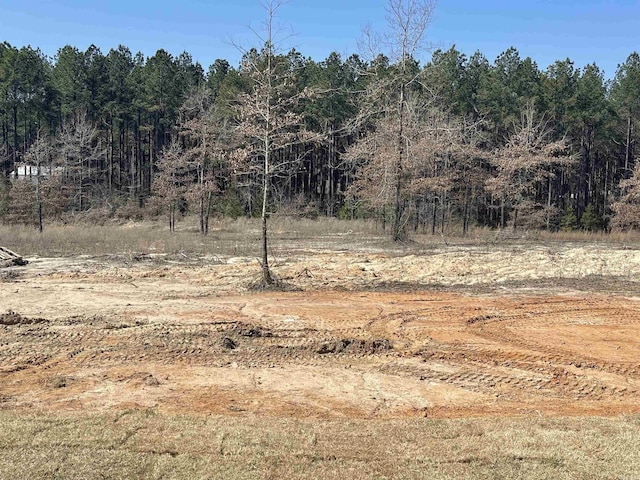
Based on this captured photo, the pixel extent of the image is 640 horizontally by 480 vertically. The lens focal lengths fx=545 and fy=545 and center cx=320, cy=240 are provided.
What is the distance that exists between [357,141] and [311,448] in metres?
24.5

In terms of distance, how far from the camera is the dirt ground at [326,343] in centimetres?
614

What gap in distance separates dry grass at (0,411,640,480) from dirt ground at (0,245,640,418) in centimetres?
50

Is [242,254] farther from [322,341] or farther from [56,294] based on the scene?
[322,341]

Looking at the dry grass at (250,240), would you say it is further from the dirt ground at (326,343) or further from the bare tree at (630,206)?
the dirt ground at (326,343)

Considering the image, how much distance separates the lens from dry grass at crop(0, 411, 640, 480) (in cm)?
424

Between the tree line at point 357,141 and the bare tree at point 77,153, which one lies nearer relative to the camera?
the tree line at point 357,141

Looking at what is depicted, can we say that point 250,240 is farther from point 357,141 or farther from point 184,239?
point 357,141

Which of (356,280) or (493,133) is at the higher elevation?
(493,133)

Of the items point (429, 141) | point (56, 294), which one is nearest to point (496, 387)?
point (56, 294)

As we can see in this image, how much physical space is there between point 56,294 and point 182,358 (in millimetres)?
5906

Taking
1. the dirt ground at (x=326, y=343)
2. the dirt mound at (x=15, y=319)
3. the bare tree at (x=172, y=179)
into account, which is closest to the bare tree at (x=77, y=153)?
the bare tree at (x=172, y=179)

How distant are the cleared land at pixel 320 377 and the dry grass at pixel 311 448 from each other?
0.8 inches

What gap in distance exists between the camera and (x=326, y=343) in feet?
27.3

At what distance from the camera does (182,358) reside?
7605 millimetres
